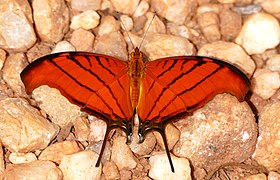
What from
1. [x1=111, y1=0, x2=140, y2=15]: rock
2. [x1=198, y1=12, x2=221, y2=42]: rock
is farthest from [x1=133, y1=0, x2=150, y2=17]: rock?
[x1=198, y1=12, x2=221, y2=42]: rock

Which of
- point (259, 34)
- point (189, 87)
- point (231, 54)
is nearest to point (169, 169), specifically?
point (189, 87)

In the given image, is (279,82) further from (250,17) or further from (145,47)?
(145,47)

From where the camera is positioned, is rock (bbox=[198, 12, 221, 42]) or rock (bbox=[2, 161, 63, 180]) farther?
rock (bbox=[198, 12, 221, 42])

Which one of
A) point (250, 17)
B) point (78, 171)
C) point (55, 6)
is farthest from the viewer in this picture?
point (250, 17)

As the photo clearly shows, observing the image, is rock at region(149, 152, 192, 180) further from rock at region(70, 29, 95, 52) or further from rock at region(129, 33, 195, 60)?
rock at region(70, 29, 95, 52)

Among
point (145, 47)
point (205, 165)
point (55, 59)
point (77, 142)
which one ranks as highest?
point (55, 59)

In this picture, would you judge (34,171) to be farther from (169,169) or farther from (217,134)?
(217,134)

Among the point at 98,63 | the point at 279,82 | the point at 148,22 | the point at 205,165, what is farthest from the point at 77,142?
the point at 279,82
